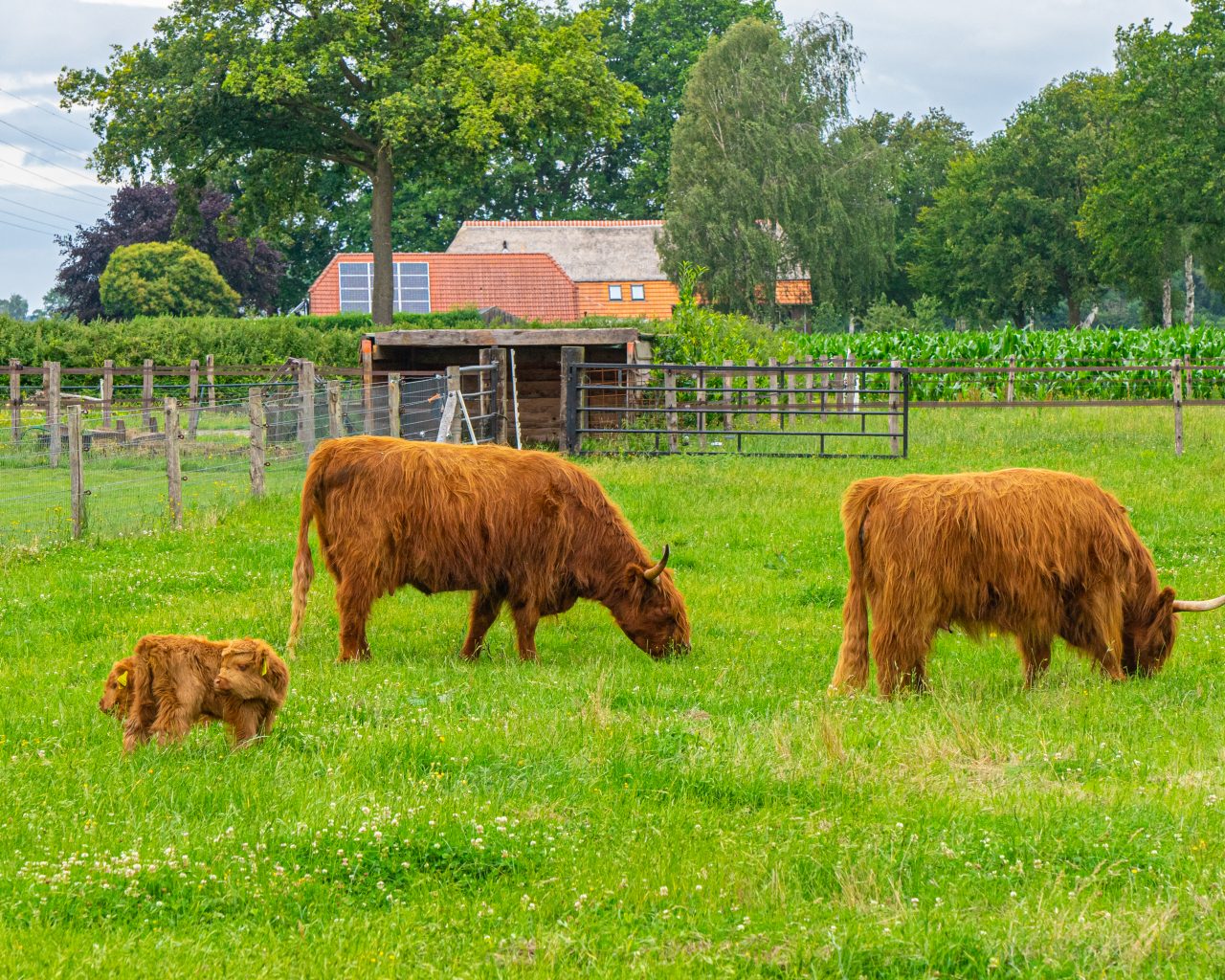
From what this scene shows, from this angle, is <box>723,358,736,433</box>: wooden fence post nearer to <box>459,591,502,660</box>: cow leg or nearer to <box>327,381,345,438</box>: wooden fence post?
<box>327,381,345,438</box>: wooden fence post

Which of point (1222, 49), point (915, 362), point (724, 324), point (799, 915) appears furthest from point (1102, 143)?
point (799, 915)

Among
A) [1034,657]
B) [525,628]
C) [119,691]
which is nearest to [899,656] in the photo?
[1034,657]

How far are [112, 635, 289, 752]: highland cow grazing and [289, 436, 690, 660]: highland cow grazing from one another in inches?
89.9

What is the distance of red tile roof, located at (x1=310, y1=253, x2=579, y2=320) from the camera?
60.0m

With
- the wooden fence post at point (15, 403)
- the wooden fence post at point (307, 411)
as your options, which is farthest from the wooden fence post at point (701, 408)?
the wooden fence post at point (15, 403)

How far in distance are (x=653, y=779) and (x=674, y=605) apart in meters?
3.54

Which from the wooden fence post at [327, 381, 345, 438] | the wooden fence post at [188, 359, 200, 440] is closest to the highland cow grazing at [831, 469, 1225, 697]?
the wooden fence post at [327, 381, 345, 438]

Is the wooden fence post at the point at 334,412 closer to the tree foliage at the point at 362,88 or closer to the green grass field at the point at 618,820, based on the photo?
the green grass field at the point at 618,820

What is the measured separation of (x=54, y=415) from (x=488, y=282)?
4391cm

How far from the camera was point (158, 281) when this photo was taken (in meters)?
56.1

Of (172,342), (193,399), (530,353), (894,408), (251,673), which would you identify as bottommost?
(251,673)

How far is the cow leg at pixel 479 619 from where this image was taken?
8789 mm

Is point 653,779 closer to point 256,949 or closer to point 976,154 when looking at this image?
point 256,949

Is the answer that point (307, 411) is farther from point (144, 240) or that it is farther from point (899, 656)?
point (144, 240)
